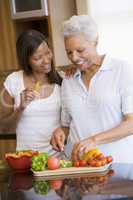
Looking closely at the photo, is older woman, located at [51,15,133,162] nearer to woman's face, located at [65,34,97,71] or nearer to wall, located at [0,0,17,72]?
woman's face, located at [65,34,97,71]

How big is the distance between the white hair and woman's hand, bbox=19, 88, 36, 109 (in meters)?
0.31

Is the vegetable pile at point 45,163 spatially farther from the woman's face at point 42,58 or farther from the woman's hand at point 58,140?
the woman's face at point 42,58

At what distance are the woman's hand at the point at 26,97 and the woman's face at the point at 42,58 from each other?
0.45 ft

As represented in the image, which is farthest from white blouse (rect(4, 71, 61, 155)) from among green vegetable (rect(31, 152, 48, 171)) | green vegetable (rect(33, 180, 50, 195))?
green vegetable (rect(33, 180, 50, 195))

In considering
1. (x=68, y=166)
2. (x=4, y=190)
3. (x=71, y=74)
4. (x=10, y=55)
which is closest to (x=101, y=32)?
(x=10, y=55)

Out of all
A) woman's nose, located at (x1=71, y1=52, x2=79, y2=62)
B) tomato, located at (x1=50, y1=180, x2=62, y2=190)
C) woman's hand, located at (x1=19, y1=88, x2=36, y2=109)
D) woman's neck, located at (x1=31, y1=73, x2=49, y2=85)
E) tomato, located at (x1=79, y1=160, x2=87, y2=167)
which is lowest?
tomato, located at (x1=50, y1=180, x2=62, y2=190)

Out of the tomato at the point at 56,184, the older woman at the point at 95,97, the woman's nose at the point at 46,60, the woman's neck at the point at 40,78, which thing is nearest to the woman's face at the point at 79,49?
the older woman at the point at 95,97

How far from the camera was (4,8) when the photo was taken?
3.20 meters

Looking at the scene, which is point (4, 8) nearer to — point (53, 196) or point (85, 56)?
point (85, 56)

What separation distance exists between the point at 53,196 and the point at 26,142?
773mm

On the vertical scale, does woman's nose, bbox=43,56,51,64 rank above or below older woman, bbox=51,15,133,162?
above

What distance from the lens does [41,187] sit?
141cm

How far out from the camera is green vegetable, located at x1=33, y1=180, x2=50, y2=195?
4.43ft

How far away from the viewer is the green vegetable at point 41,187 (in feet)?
4.43
